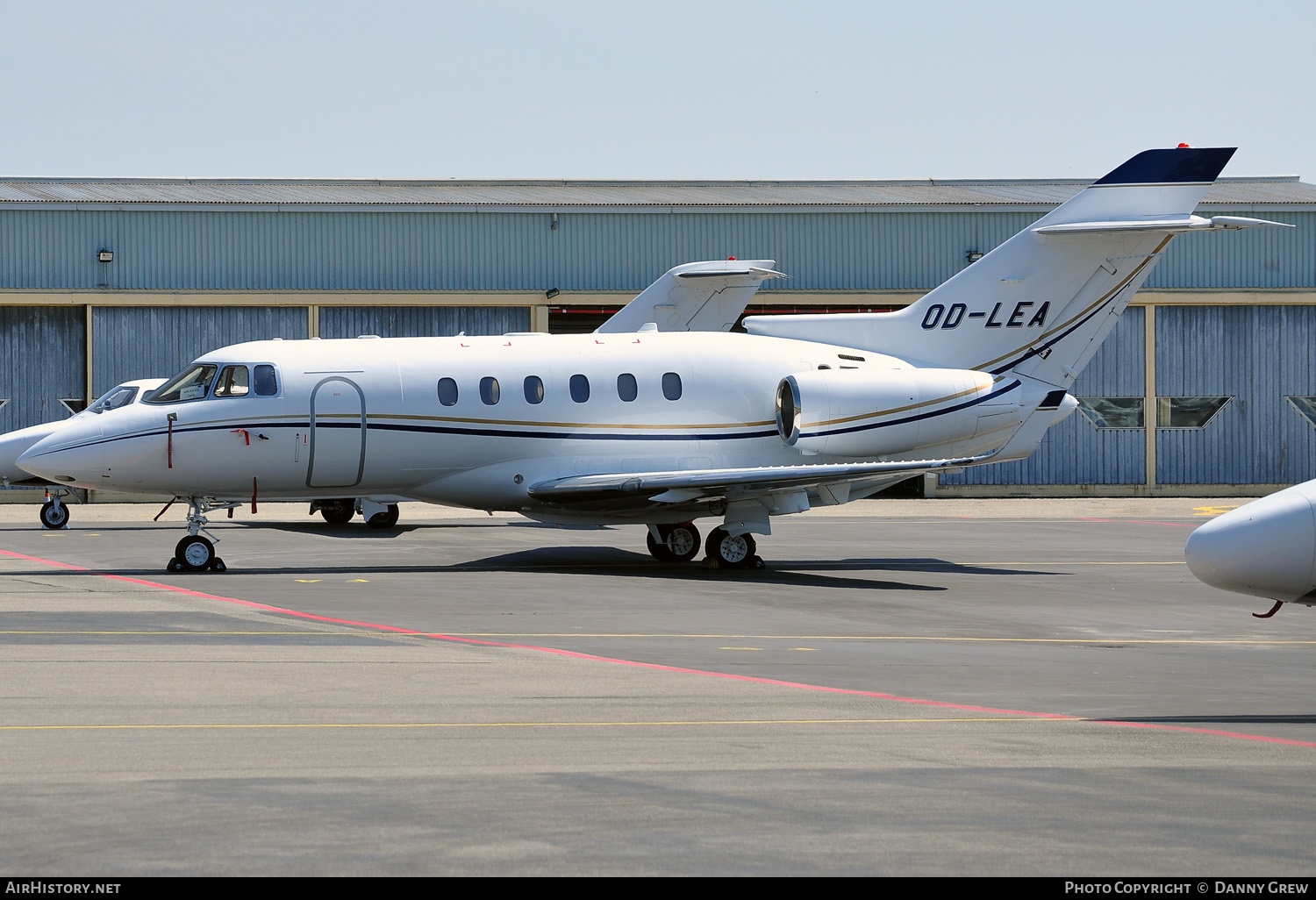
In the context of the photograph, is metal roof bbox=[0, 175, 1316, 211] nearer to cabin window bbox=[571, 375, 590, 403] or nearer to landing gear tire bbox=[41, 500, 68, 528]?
landing gear tire bbox=[41, 500, 68, 528]

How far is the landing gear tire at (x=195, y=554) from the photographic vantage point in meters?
21.2

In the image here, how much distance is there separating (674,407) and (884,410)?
3.23 metres

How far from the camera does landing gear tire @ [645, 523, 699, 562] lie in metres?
24.0

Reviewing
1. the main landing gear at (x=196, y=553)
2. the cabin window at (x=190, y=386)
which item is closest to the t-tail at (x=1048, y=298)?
the cabin window at (x=190, y=386)

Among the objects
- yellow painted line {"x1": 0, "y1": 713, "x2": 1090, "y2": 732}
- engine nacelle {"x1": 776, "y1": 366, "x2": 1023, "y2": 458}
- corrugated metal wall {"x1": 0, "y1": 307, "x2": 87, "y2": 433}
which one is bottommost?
yellow painted line {"x1": 0, "y1": 713, "x2": 1090, "y2": 732}

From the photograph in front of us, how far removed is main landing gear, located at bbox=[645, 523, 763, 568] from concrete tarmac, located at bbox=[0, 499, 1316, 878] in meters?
0.69

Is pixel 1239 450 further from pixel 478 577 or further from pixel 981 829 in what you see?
pixel 981 829

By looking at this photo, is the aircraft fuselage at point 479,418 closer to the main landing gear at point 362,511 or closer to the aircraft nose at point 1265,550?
the main landing gear at point 362,511

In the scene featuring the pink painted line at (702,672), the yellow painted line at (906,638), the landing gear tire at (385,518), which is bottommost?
the yellow painted line at (906,638)

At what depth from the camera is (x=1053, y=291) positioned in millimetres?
24781

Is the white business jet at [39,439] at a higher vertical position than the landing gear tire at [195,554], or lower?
higher

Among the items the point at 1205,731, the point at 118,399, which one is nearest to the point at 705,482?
the point at 1205,731

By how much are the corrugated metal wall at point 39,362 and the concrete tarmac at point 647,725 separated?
2135cm

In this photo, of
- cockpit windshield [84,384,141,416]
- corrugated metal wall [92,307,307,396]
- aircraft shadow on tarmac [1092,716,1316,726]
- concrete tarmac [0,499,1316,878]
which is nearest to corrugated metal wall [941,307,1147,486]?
corrugated metal wall [92,307,307,396]
